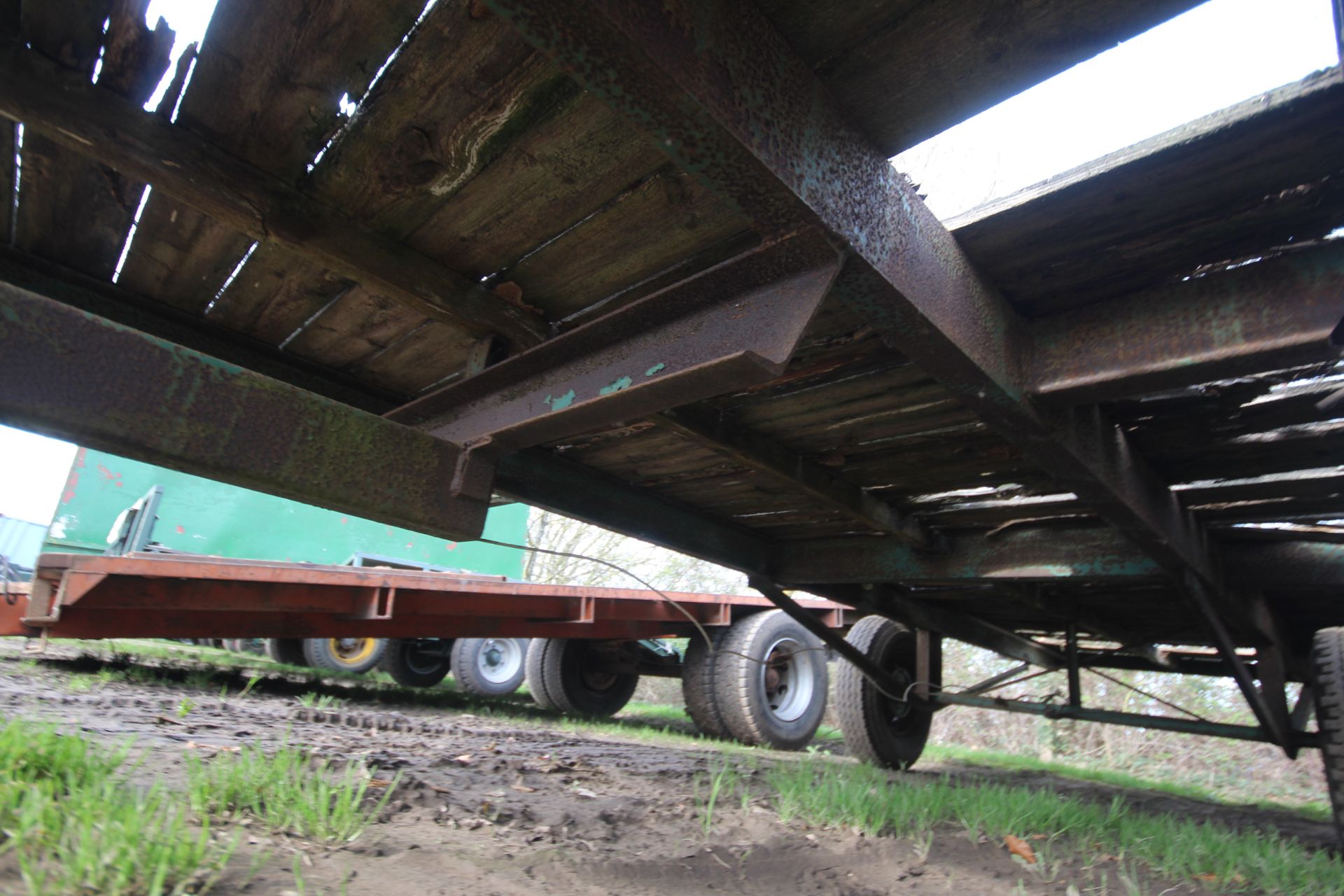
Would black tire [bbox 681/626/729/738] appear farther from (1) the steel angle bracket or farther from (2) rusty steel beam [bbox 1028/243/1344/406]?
(2) rusty steel beam [bbox 1028/243/1344/406]

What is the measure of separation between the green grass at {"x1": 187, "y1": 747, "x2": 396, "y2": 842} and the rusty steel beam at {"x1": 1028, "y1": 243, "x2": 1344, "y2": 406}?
2037mm

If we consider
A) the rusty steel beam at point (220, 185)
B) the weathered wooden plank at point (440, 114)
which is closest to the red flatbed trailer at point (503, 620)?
the rusty steel beam at point (220, 185)

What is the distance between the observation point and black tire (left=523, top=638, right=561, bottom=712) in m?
6.36

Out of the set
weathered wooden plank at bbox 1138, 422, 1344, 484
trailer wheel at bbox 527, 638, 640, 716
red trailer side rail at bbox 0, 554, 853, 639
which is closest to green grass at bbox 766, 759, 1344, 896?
weathered wooden plank at bbox 1138, 422, 1344, 484

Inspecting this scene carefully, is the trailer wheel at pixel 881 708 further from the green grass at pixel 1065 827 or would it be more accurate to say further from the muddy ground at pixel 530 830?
the green grass at pixel 1065 827

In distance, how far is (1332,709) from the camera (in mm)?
3270

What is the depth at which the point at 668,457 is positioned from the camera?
283 centimetres

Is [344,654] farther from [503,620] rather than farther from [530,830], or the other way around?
[530,830]

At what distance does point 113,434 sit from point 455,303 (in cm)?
80

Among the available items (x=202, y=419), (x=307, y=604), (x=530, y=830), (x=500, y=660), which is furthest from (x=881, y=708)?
(x=202, y=419)

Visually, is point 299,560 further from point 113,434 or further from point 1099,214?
Result: point 1099,214

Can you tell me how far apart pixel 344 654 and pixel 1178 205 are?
7.62m

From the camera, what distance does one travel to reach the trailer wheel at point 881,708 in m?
4.65

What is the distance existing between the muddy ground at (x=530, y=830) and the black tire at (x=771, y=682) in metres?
1.27
